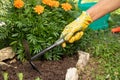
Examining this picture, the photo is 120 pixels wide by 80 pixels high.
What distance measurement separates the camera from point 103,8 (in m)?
3.46

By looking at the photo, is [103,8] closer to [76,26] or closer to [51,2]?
[76,26]

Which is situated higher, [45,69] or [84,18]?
[84,18]

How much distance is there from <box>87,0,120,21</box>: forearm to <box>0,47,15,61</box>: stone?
1.01 m

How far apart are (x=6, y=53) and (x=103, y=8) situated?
1200 mm

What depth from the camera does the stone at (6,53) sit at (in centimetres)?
390

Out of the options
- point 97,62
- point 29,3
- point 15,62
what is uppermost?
point 29,3

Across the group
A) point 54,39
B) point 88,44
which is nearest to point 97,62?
point 88,44

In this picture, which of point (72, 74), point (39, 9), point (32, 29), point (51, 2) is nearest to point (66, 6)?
point (51, 2)

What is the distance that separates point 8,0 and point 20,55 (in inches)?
27.7

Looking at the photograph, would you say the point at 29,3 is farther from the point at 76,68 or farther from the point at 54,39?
the point at 76,68

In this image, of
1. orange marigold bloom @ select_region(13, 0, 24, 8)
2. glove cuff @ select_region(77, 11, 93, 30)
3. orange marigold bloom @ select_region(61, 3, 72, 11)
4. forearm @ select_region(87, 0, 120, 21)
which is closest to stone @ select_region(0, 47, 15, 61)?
orange marigold bloom @ select_region(13, 0, 24, 8)

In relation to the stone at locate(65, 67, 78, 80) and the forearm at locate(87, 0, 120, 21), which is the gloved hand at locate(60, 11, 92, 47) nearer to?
the forearm at locate(87, 0, 120, 21)

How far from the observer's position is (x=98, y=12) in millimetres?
3508

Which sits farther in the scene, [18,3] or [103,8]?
[18,3]
